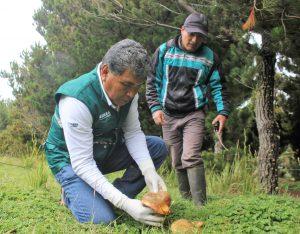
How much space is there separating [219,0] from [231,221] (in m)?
2.28

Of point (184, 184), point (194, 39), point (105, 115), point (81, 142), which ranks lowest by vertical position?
point (184, 184)

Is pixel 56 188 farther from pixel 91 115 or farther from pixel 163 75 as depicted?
pixel 91 115

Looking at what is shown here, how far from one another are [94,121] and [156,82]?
146 centimetres

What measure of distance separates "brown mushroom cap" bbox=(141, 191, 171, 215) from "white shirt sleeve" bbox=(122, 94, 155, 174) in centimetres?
53

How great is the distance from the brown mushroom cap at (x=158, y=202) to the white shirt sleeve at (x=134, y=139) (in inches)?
20.9

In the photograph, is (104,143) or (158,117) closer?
(104,143)

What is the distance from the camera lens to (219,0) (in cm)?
464

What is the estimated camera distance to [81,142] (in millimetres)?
3334

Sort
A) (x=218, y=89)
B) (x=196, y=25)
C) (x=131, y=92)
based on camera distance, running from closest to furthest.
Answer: (x=131, y=92), (x=196, y=25), (x=218, y=89)

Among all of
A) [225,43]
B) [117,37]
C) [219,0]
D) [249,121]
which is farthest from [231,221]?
[117,37]

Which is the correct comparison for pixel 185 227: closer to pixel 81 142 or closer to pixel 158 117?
pixel 81 142

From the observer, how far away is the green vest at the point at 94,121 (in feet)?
11.2

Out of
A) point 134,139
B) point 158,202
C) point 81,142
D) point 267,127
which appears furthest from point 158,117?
point 267,127

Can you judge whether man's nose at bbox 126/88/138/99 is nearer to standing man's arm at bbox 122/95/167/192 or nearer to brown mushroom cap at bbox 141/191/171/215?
standing man's arm at bbox 122/95/167/192
